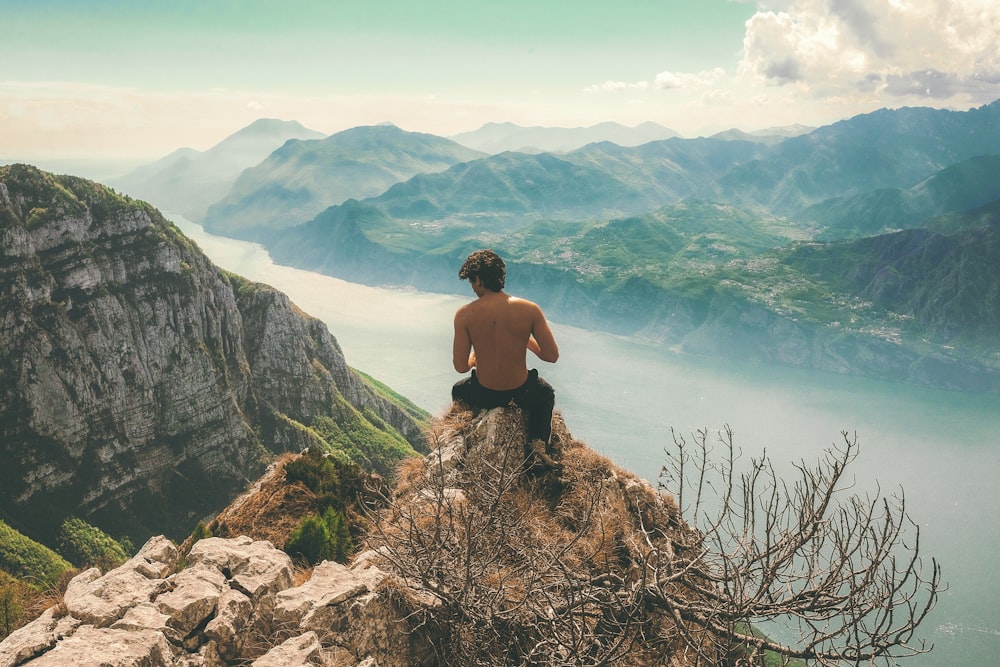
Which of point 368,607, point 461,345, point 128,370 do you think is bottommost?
point 128,370

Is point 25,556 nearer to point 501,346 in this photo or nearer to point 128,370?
point 128,370

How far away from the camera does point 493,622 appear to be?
666cm

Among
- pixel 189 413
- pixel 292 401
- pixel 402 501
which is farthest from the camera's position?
pixel 292 401

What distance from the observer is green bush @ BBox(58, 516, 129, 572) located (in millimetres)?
93688

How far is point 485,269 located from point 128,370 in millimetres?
130799

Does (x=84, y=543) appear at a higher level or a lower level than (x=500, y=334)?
lower

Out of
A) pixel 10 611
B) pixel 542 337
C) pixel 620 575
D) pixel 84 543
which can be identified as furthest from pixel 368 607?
pixel 84 543

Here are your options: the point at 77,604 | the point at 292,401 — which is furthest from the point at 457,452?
the point at 292,401

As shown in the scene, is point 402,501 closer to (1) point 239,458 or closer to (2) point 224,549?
(2) point 224,549

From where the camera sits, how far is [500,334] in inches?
376

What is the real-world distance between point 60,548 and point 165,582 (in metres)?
112

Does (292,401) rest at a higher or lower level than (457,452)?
lower

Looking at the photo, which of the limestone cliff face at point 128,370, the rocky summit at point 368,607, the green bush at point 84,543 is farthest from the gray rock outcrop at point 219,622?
the limestone cliff face at point 128,370

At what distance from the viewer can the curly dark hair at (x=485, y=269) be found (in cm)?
947
